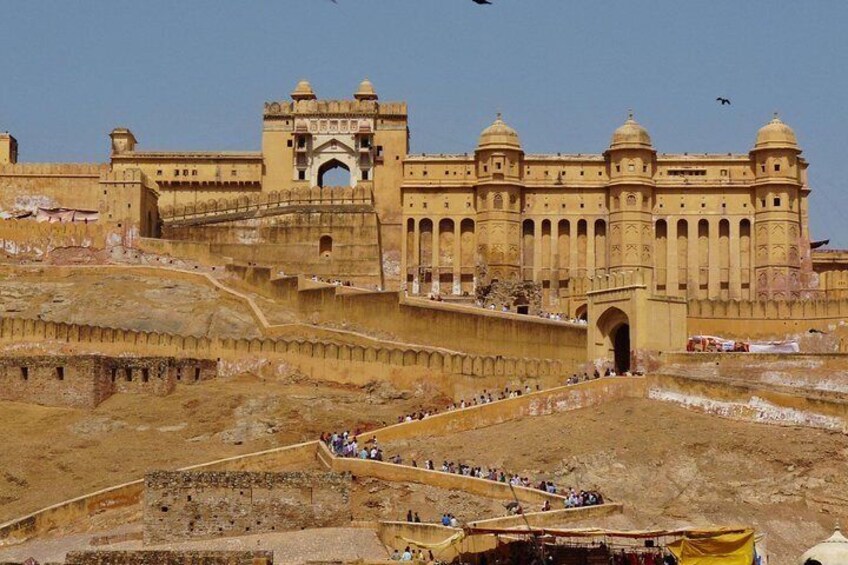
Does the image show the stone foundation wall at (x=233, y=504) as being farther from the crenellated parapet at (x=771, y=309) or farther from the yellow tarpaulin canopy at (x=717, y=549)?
the crenellated parapet at (x=771, y=309)

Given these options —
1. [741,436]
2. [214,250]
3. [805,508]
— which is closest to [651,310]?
[741,436]

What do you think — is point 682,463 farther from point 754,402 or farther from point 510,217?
point 510,217

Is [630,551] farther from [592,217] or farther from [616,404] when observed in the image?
[592,217]

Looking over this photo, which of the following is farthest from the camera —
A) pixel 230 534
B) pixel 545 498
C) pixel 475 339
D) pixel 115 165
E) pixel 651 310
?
pixel 115 165

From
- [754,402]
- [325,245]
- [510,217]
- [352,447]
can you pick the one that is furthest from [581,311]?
[352,447]

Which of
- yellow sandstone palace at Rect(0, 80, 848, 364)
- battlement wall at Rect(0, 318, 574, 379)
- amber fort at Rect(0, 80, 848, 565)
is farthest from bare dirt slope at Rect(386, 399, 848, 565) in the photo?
yellow sandstone palace at Rect(0, 80, 848, 364)

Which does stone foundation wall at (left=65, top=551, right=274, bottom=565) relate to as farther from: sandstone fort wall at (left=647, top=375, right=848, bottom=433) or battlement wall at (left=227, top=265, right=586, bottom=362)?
battlement wall at (left=227, top=265, right=586, bottom=362)
